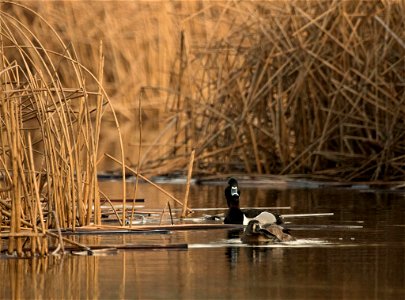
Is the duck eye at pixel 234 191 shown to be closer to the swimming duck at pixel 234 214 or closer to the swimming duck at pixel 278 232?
the swimming duck at pixel 234 214

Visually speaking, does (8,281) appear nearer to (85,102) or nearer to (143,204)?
(85,102)

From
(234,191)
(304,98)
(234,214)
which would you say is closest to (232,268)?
(234,214)

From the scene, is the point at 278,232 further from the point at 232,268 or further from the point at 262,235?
the point at 232,268

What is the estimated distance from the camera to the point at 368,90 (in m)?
15.9

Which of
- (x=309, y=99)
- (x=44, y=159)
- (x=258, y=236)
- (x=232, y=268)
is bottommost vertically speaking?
(x=232, y=268)

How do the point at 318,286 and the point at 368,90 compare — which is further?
the point at 368,90

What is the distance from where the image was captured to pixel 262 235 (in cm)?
911

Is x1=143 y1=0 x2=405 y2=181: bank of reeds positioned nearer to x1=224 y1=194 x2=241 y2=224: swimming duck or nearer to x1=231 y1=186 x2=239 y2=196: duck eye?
x1=231 y1=186 x2=239 y2=196: duck eye

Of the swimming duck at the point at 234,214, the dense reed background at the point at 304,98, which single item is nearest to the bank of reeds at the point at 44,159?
the swimming duck at the point at 234,214

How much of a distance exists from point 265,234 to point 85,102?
1473 mm

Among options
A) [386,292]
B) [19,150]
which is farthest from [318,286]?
[19,150]

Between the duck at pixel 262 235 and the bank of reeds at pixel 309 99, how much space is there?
234 inches

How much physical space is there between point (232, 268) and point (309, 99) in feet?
29.5

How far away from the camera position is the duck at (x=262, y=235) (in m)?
9.09
